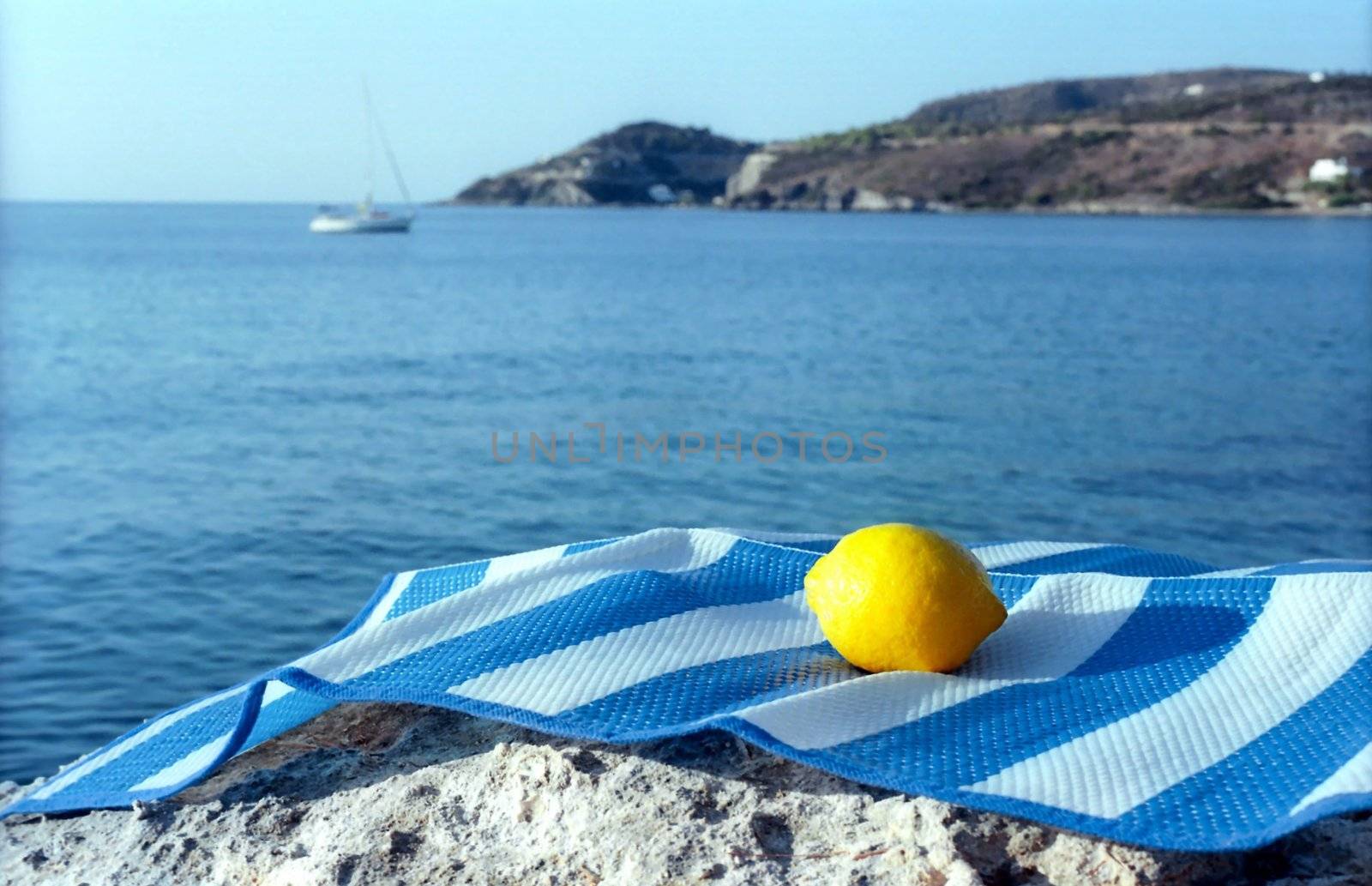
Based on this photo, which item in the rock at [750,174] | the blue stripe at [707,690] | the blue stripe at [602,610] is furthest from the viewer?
the rock at [750,174]

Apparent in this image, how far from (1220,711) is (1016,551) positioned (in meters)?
1.46

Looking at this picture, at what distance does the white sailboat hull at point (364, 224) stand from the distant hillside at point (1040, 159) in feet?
143

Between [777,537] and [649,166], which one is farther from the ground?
[649,166]

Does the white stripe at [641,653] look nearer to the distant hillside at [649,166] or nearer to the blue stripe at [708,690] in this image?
the blue stripe at [708,690]

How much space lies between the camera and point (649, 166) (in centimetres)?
12188

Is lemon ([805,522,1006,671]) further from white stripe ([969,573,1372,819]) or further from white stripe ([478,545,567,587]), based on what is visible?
white stripe ([478,545,567,587])

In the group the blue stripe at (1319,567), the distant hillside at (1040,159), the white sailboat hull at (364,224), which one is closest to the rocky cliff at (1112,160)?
the distant hillside at (1040,159)

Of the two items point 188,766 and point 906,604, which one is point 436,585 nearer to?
point 188,766

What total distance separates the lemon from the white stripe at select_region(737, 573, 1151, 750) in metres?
0.05

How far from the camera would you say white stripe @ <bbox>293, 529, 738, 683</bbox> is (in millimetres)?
2562

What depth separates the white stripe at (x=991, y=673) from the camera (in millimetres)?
2197

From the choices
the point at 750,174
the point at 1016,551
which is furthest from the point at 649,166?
the point at 1016,551

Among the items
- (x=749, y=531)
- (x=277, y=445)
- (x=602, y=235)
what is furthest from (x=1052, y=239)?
(x=749, y=531)

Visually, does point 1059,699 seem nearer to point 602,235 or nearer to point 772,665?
point 772,665
